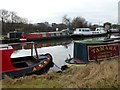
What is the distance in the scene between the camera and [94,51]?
11.2m

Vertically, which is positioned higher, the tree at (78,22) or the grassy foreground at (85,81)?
the tree at (78,22)

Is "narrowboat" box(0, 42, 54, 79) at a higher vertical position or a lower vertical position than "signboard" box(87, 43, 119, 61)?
lower

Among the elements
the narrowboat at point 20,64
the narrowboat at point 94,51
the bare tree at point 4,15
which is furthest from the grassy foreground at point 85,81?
the bare tree at point 4,15

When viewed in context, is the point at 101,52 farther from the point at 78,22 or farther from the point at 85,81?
the point at 78,22

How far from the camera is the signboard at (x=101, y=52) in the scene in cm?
1116

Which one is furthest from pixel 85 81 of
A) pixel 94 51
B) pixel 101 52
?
pixel 101 52

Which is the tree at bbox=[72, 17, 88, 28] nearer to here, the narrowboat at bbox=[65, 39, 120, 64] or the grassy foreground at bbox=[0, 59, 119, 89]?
the narrowboat at bbox=[65, 39, 120, 64]

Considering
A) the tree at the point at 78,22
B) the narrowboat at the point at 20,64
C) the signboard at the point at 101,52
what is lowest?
the narrowboat at the point at 20,64

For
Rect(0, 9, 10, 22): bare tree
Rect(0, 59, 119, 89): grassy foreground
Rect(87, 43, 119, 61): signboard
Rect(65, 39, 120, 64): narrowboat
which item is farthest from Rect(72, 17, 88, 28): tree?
Rect(0, 59, 119, 89): grassy foreground

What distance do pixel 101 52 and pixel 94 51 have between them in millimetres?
406

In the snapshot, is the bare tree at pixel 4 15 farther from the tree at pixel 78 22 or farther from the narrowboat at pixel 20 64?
the narrowboat at pixel 20 64

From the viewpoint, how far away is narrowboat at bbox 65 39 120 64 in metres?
11.1

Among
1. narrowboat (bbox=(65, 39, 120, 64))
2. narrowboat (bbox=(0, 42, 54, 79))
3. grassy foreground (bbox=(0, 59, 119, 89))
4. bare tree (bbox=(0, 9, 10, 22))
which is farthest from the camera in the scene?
bare tree (bbox=(0, 9, 10, 22))

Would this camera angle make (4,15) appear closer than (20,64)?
No
